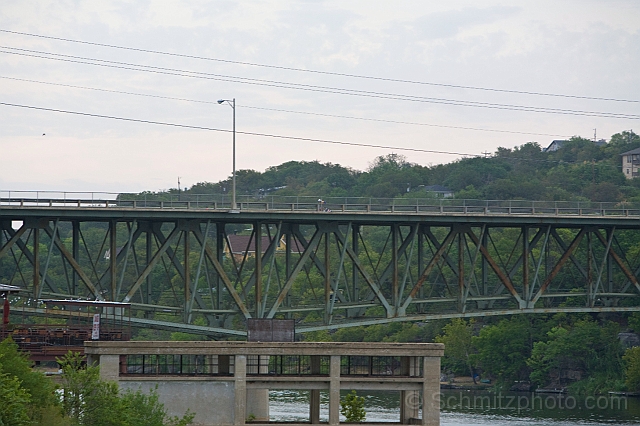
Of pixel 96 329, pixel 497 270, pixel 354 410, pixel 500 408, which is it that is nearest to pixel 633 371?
pixel 500 408

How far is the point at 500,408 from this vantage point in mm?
109500

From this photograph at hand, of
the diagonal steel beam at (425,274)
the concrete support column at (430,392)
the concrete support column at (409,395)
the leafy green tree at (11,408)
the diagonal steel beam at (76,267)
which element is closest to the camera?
the leafy green tree at (11,408)

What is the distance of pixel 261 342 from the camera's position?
65.0 m

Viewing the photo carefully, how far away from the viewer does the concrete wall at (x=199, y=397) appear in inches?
2441

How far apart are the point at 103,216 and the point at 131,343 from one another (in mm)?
15765

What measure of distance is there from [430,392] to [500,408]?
4833 cm

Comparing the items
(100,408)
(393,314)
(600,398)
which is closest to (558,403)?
(600,398)

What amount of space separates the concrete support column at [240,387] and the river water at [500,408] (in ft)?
75.2

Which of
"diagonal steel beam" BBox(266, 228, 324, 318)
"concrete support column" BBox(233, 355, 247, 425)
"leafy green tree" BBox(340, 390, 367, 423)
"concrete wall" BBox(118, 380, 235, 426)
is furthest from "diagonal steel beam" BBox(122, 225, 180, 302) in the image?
"leafy green tree" BBox(340, 390, 367, 423)

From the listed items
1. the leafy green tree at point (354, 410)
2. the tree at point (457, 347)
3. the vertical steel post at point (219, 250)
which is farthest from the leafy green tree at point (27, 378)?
the tree at point (457, 347)

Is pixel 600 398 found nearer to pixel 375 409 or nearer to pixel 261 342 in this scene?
pixel 375 409

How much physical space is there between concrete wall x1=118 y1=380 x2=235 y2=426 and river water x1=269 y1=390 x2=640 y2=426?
2289 cm

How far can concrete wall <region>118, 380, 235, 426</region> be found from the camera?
62.0 metres

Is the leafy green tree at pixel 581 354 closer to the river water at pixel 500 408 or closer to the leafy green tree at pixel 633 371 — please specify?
the river water at pixel 500 408
